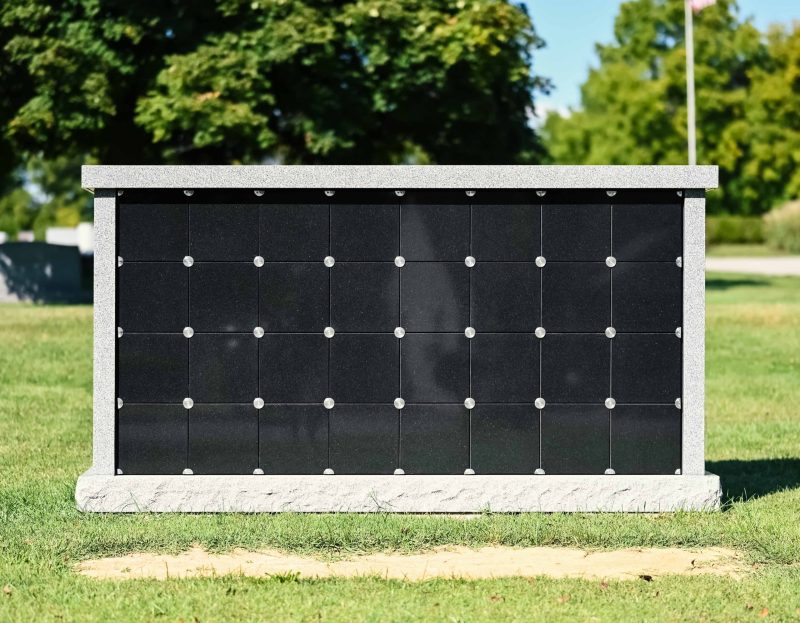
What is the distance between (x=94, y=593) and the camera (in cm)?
555

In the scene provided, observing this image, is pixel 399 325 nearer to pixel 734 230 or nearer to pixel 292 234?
pixel 292 234

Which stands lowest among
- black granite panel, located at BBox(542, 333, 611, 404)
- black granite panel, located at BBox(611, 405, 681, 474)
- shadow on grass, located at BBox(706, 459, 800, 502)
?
shadow on grass, located at BBox(706, 459, 800, 502)

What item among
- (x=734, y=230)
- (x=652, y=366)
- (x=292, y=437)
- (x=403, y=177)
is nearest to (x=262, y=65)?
(x=403, y=177)

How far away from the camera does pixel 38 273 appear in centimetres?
2911

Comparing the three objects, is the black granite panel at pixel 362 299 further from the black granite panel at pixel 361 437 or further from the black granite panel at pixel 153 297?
the black granite panel at pixel 153 297

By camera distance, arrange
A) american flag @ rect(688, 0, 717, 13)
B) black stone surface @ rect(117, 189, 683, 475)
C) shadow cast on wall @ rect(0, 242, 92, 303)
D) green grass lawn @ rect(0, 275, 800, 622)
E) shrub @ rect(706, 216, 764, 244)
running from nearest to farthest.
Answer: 1. green grass lawn @ rect(0, 275, 800, 622)
2. black stone surface @ rect(117, 189, 683, 475)
3. american flag @ rect(688, 0, 717, 13)
4. shadow cast on wall @ rect(0, 242, 92, 303)
5. shrub @ rect(706, 216, 764, 244)

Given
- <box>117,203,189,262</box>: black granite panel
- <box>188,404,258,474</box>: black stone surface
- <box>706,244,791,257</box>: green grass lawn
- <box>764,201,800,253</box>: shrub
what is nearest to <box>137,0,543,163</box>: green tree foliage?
<box>117,203,189,262</box>: black granite panel

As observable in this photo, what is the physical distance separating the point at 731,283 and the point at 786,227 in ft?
77.3

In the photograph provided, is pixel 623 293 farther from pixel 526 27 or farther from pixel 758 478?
pixel 526 27

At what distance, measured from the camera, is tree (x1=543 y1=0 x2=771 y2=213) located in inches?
2309

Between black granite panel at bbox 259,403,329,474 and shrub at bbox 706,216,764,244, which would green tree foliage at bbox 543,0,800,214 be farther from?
black granite panel at bbox 259,403,329,474

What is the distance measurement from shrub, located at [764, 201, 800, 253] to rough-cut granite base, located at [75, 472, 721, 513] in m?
51.5

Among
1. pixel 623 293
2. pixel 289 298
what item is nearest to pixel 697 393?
pixel 623 293

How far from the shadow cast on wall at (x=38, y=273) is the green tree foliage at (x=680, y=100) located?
114 feet
